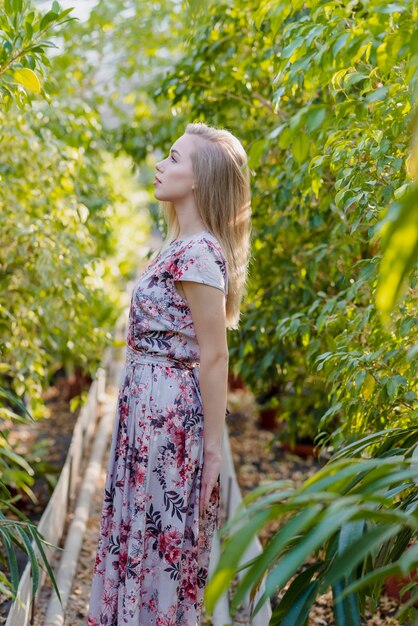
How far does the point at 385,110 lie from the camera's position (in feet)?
7.16

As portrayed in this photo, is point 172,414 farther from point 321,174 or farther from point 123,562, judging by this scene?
point 321,174

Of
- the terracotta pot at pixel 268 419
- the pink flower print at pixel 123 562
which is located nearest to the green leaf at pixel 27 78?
the pink flower print at pixel 123 562

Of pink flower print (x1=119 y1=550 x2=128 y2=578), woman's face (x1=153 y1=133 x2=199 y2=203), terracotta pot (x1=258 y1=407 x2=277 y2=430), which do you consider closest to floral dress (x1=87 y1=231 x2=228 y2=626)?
pink flower print (x1=119 y1=550 x2=128 y2=578)

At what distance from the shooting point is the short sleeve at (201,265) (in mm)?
2174

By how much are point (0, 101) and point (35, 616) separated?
6.00 ft

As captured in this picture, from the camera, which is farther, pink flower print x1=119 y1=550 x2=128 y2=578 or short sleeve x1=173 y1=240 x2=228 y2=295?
pink flower print x1=119 y1=550 x2=128 y2=578

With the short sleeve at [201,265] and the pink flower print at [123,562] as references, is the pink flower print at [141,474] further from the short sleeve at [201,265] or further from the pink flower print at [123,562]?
the short sleeve at [201,265]

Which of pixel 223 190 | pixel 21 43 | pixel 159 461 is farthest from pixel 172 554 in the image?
pixel 21 43

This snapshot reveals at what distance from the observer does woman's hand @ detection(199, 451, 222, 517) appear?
228 centimetres

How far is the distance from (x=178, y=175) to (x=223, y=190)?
12 centimetres

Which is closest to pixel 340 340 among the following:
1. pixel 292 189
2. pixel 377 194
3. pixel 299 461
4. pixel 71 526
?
pixel 377 194

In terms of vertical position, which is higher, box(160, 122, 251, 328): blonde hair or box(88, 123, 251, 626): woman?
box(160, 122, 251, 328): blonde hair

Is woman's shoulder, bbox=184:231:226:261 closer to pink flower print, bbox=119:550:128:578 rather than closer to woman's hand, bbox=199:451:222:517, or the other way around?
woman's hand, bbox=199:451:222:517

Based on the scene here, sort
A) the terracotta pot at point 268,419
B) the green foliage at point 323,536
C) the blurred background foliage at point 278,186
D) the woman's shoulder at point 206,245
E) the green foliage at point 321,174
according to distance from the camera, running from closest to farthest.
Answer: the green foliage at point 323,536, the green foliage at point 321,174, the blurred background foliage at point 278,186, the woman's shoulder at point 206,245, the terracotta pot at point 268,419
